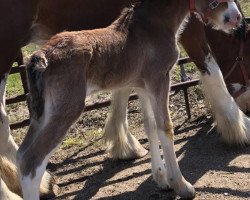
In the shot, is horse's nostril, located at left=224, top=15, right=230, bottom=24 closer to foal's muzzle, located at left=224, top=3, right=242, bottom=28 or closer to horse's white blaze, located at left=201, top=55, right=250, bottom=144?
foal's muzzle, located at left=224, top=3, right=242, bottom=28

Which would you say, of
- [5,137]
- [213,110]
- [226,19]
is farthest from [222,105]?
[5,137]

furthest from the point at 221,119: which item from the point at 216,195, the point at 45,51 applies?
the point at 45,51

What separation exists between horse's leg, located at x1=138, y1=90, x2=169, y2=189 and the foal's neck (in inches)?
23.7

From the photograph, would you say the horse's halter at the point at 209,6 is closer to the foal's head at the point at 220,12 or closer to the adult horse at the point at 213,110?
the foal's head at the point at 220,12

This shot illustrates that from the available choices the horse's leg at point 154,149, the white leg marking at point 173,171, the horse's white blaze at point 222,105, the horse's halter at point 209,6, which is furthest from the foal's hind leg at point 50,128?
the horse's white blaze at point 222,105

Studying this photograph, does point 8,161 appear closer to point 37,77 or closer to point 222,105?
point 37,77

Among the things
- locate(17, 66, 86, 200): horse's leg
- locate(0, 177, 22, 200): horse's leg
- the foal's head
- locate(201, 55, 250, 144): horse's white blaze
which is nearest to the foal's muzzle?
the foal's head

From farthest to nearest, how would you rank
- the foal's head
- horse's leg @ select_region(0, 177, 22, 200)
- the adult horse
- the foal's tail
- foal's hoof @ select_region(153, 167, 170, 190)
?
the adult horse → foal's hoof @ select_region(153, 167, 170, 190) → horse's leg @ select_region(0, 177, 22, 200) → the foal's head → the foal's tail

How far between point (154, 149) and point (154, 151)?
0.06 ft

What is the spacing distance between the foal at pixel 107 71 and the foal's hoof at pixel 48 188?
902 millimetres

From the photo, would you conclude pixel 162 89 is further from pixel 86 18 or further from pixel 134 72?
pixel 86 18

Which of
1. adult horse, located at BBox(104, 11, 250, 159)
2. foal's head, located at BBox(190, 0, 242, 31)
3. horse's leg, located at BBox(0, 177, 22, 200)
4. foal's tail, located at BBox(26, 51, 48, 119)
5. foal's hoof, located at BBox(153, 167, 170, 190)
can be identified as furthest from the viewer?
adult horse, located at BBox(104, 11, 250, 159)

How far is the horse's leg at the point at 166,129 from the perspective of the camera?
3861mm

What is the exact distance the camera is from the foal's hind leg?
335 centimetres
